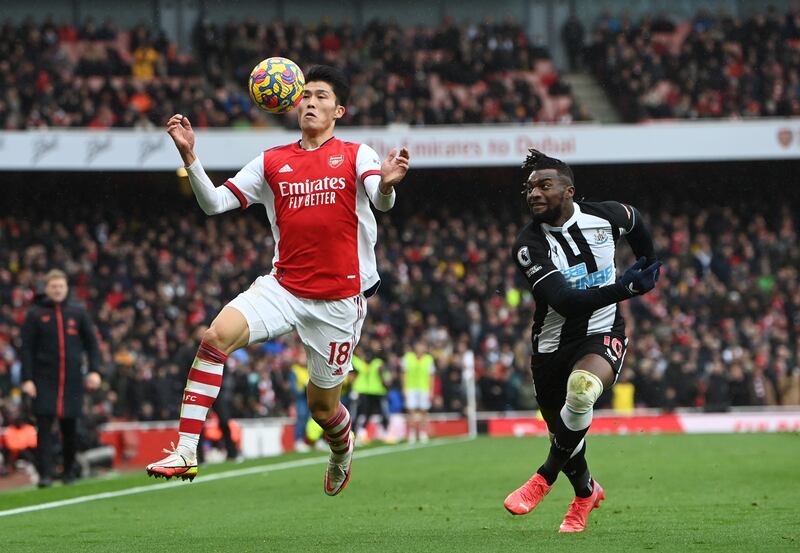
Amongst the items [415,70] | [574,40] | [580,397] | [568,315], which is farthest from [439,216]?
[580,397]

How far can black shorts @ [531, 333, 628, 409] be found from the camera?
24.2 feet

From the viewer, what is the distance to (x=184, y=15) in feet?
116

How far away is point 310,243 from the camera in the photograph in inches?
287

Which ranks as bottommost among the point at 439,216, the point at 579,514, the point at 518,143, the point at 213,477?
the point at 213,477

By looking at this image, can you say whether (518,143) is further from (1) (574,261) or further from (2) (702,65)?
(1) (574,261)

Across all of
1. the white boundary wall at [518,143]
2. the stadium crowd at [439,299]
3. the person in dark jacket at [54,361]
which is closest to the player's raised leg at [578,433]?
the person in dark jacket at [54,361]

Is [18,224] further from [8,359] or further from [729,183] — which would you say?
[729,183]

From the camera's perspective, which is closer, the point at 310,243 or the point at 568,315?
the point at 568,315

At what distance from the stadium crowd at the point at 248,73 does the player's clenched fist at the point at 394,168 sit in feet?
75.9

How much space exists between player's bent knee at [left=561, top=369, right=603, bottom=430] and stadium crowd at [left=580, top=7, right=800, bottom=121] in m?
25.1

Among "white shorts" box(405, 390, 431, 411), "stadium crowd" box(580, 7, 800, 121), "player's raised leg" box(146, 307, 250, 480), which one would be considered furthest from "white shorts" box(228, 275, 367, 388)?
"stadium crowd" box(580, 7, 800, 121)

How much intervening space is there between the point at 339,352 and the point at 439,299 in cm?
1976

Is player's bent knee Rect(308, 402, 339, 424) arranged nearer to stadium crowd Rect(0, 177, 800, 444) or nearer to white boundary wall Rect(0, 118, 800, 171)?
stadium crowd Rect(0, 177, 800, 444)

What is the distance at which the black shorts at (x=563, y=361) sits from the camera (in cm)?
737
